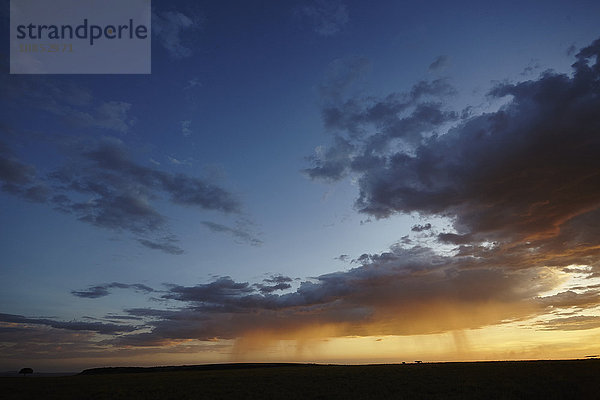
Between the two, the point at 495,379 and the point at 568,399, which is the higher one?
the point at 568,399

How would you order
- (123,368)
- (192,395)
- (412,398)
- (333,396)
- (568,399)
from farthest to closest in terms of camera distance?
(123,368), (192,395), (333,396), (412,398), (568,399)

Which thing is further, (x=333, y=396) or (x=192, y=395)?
(x=192, y=395)

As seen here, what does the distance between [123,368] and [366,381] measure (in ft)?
469

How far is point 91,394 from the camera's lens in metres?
44.8

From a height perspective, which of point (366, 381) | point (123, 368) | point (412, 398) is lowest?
point (123, 368)

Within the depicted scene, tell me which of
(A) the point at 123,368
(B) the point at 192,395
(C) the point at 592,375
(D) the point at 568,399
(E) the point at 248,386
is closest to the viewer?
(D) the point at 568,399

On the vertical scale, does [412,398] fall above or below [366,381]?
above

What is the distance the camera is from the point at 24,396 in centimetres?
4372

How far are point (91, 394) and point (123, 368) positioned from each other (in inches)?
5124

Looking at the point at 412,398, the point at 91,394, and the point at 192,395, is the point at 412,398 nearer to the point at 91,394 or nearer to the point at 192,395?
the point at 192,395

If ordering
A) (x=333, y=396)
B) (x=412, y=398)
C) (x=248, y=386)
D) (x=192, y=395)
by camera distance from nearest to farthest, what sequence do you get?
(x=412, y=398), (x=333, y=396), (x=192, y=395), (x=248, y=386)

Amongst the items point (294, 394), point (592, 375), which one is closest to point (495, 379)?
point (592, 375)

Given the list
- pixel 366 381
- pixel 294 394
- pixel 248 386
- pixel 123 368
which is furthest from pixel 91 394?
pixel 123 368

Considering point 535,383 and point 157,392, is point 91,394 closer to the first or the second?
point 157,392
